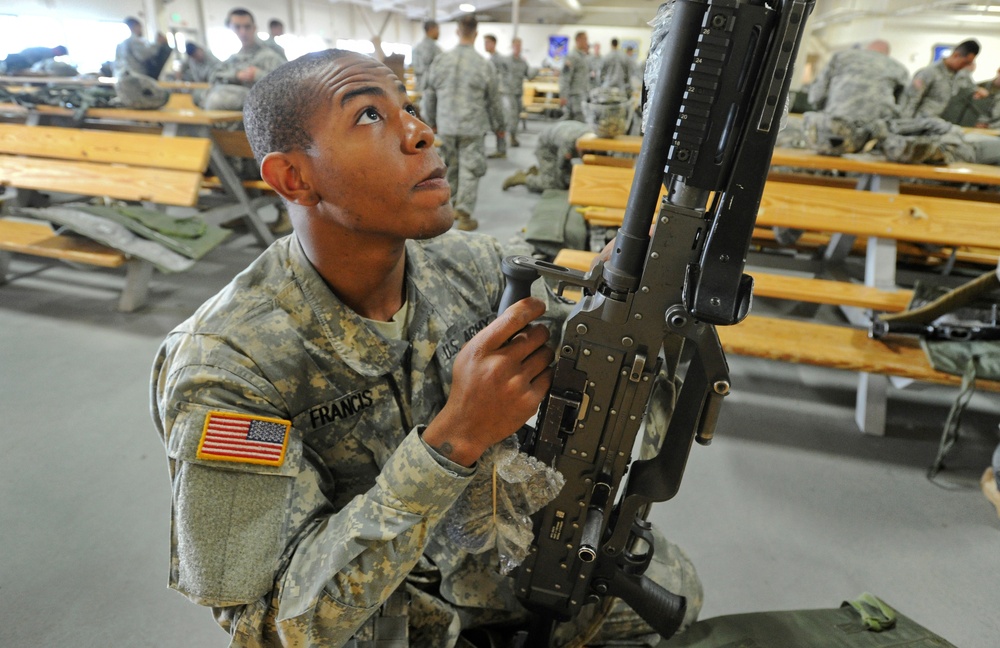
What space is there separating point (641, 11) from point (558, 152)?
16986mm

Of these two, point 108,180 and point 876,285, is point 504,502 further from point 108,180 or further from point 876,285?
point 108,180

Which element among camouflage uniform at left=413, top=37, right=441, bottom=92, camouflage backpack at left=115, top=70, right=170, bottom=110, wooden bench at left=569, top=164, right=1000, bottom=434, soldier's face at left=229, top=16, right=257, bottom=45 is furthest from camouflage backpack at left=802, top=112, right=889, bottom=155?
camouflage uniform at left=413, top=37, right=441, bottom=92

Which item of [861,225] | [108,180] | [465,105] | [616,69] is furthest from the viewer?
[616,69]

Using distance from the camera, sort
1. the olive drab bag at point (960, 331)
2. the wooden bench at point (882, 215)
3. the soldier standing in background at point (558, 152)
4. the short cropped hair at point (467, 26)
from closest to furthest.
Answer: the olive drab bag at point (960, 331) → the wooden bench at point (882, 215) → the soldier standing in background at point (558, 152) → the short cropped hair at point (467, 26)

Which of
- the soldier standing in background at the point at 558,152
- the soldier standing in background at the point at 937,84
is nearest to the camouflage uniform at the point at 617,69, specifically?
the soldier standing in background at the point at 558,152

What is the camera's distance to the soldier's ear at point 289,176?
962 mm

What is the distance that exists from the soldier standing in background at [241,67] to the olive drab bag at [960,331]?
4558mm

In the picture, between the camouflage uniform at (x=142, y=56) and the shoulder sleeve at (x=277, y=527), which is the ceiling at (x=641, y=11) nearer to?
the camouflage uniform at (x=142, y=56)

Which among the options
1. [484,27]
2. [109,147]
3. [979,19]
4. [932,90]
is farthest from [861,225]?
[484,27]

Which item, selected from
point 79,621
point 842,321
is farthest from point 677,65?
point 842,321

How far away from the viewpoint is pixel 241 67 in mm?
5137

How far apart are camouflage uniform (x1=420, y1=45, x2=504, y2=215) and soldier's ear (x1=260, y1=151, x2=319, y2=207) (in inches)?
162

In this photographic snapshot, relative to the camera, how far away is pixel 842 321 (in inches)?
132

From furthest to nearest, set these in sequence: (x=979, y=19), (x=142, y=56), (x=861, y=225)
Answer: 1. (x=979, y=19)
2. (x=142, y=56)
3. (x=861, y=225)
